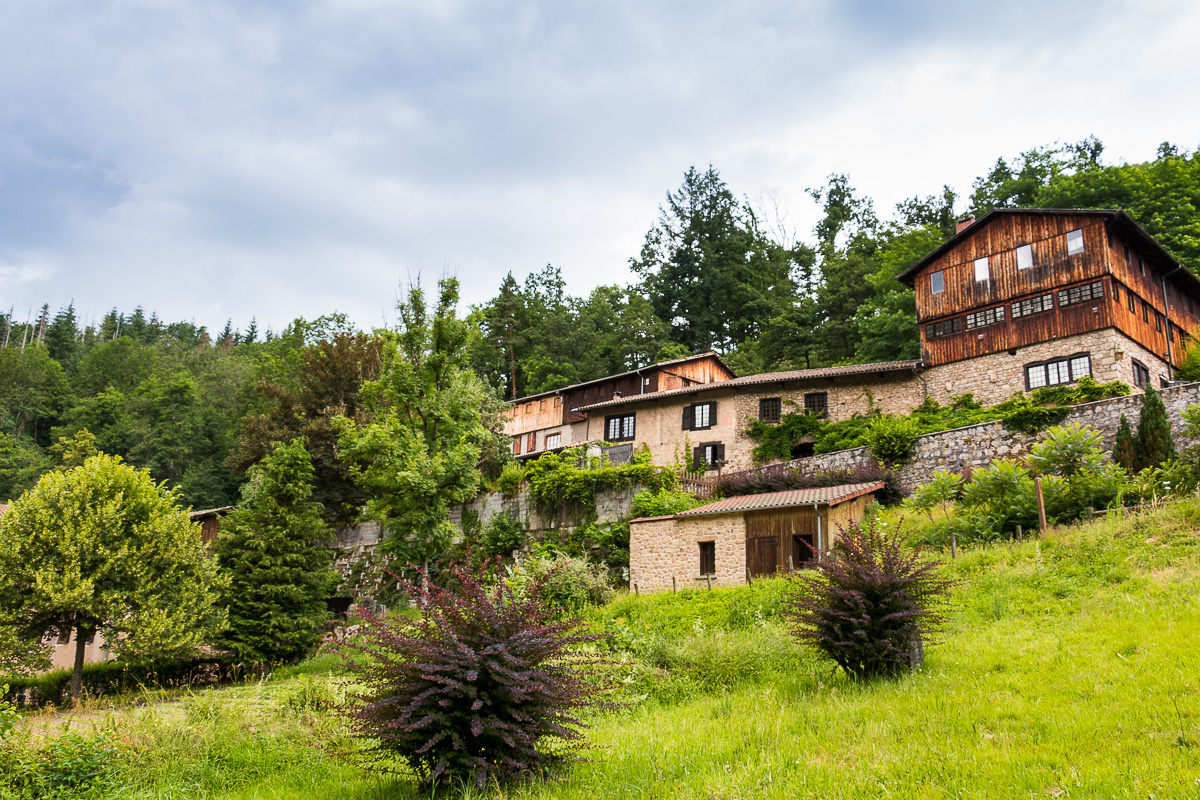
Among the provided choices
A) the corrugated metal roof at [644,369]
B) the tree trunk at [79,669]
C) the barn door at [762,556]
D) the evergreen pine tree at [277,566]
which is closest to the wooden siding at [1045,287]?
the corrugated metal roof at [644,369]

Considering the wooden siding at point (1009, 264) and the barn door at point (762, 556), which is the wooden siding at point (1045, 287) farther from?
the barn door at point (762, 556)

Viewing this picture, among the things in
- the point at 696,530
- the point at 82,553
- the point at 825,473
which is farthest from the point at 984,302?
the point at 82,553

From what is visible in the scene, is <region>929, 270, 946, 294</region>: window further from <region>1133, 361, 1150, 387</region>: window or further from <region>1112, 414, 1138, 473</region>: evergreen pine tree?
<region>1112, 414, 1138, 473</region>: evergreen pine tree

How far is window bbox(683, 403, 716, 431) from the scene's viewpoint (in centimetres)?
3381

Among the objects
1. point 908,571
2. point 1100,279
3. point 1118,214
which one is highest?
point 1118,214

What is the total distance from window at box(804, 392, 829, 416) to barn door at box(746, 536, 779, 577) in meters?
13.2

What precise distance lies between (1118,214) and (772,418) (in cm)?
1451

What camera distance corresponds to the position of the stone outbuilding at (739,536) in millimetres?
19656

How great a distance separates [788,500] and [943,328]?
16660 mm

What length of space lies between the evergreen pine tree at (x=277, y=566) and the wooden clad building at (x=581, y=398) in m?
15.6

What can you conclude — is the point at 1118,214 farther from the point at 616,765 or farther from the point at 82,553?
the point at 82,553

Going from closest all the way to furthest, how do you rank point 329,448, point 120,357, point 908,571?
point 908,571 → point 329,448 → point 120,357

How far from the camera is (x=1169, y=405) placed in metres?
22.4

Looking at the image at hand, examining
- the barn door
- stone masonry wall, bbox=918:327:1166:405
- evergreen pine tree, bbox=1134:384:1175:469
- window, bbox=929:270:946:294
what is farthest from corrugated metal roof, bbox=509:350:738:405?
evergreen pine tree, bbox=1134:384:1175:469
